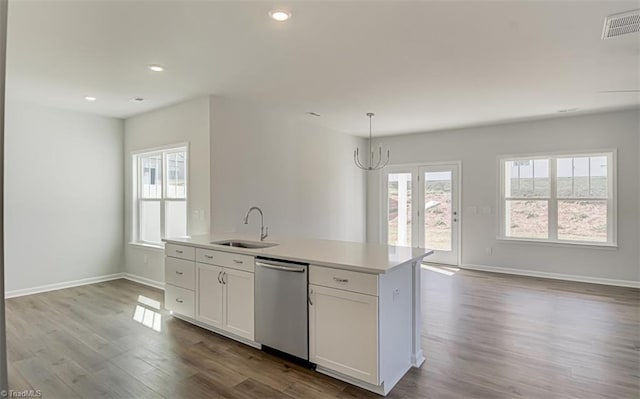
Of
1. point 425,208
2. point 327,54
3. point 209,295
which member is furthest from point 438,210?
point 209,295

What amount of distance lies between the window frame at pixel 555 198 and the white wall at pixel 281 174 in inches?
110

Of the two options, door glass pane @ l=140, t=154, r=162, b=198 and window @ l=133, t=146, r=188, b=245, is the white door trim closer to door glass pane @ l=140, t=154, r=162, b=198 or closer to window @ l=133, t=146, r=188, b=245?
window @ l=133, t=146, r=188, b=245

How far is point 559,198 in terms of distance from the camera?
18.7ft

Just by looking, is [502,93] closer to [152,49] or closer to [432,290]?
[432,290]

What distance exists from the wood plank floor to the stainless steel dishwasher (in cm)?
16

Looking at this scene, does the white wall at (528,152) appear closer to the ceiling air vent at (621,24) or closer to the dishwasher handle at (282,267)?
the ceiling air vent at (621,24)

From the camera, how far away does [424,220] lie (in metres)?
6.99

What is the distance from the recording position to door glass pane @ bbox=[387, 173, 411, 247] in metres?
7.21

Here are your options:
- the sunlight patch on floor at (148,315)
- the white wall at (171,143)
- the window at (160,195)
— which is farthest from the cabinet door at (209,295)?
the window at (160,195)

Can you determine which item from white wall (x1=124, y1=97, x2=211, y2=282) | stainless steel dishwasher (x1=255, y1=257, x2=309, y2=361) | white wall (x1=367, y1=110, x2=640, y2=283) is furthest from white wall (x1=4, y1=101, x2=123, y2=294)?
white wall (x1=367, y1=110, x2=640, y2=283)

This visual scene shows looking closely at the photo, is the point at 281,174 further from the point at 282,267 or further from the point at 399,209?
the point at 399,209

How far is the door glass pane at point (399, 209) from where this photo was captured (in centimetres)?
721

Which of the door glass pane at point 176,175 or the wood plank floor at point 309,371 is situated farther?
the door glass pane at point 176,175

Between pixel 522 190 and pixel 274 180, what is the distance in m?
4.37
